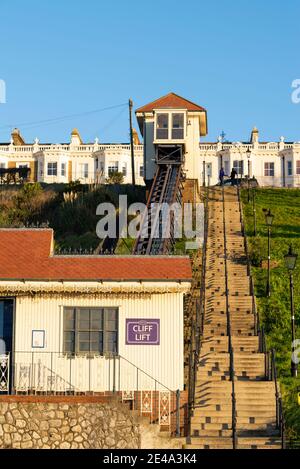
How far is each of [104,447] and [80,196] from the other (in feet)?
132

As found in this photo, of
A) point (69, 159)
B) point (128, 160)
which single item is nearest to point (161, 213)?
point (128, 160)

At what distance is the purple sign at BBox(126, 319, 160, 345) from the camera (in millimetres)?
27109

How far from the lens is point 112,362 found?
2702 centimetres

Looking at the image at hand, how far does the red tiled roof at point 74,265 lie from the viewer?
27156mm

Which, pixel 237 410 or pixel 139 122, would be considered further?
pixel 139 122

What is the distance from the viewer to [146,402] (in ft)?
87.6

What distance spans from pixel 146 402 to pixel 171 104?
3794cm

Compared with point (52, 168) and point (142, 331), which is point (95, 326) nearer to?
point (142, 331)

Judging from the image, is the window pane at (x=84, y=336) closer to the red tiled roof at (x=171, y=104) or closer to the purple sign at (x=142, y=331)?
the purple sign at (x=142, y=331)

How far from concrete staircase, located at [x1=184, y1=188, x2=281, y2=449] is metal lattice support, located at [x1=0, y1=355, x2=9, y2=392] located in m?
5.30

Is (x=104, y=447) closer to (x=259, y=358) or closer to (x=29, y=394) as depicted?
(x=29, y=394)

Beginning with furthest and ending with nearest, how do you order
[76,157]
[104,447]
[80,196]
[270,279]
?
[76,157] → [80,196] → [270,279] → [104,447]

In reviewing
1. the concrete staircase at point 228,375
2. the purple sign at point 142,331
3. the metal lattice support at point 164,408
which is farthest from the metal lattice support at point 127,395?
the concrete staircase at point 228,375

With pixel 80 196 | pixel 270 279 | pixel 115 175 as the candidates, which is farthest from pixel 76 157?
pixel 270 279
